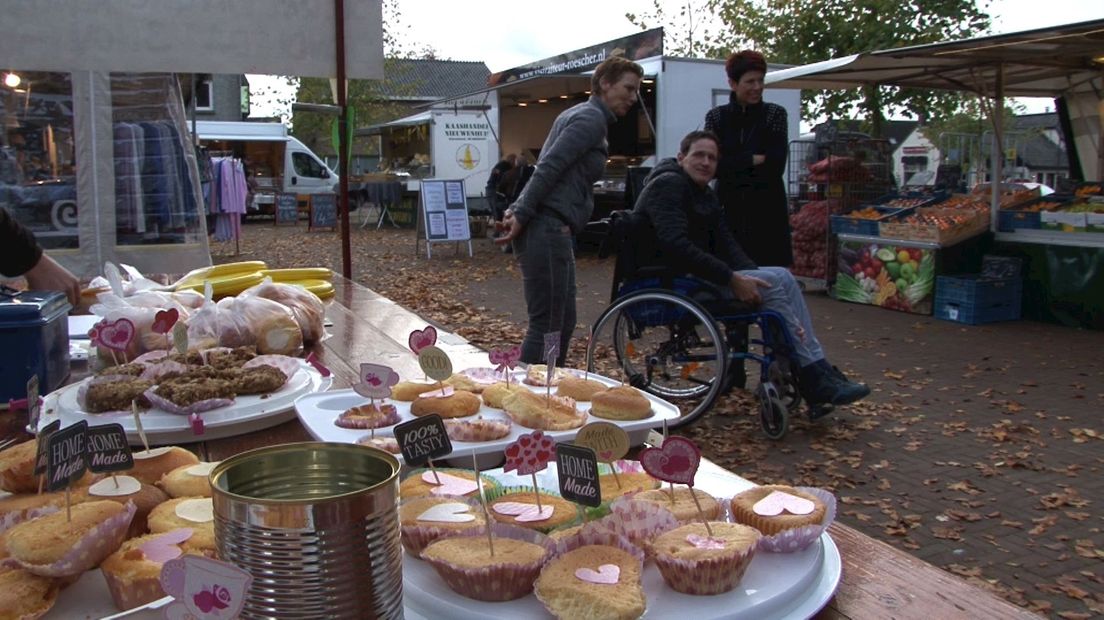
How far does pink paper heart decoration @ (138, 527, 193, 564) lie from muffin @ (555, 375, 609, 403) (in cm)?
103

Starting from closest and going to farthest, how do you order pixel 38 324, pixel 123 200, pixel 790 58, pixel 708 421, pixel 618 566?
pixel 618 566 < pixel 38 324 < pixel 708 421 < pixel 123 200 < pixel 790 58

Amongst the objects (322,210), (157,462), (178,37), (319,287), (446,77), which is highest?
(446,77)

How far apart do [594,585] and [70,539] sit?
617mm

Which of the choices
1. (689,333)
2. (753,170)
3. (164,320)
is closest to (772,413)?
(689,333)

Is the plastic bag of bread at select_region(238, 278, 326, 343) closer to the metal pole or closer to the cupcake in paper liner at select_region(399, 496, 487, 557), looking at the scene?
the cupcake in paper liner at select_region(399, 496, 487, 557)

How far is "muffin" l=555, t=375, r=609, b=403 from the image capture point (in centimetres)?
202

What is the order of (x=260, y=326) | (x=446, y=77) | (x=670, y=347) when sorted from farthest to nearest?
(x=446, y=77) < (x=670, y=347) < (x=260, y=326)

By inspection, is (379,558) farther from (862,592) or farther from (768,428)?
(768,428)

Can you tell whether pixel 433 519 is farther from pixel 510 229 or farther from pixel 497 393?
pixel 510 229

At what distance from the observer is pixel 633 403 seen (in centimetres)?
187

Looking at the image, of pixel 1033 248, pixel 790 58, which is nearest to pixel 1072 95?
pixel 1033 248

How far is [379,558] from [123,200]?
26.7 ft

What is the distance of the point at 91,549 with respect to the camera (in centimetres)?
106

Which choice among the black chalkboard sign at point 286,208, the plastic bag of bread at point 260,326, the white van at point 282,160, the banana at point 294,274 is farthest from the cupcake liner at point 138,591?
the white van at point 282,160
